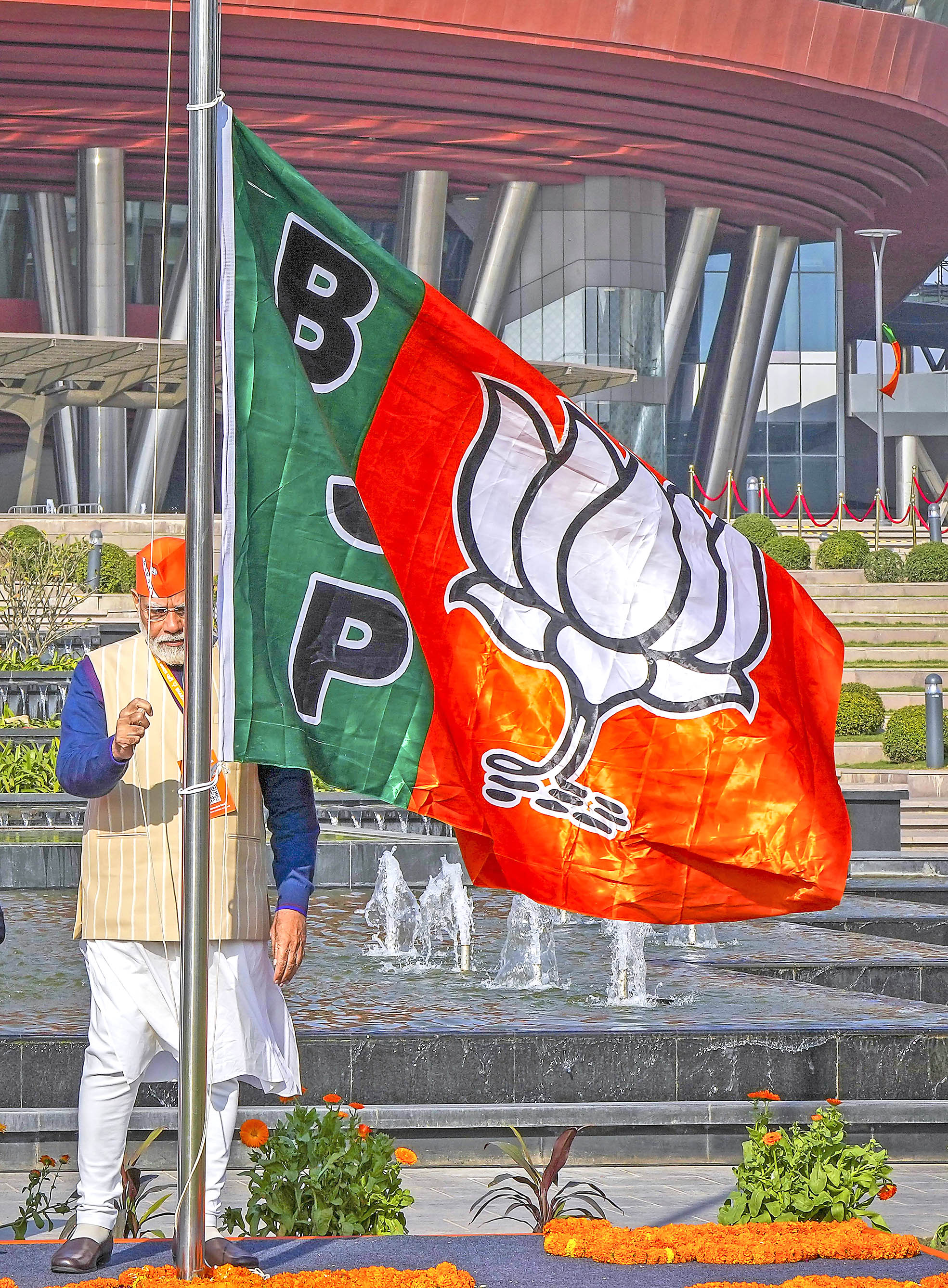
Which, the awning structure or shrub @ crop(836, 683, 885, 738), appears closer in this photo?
shrub @ crop(836, 683, 885, 738)

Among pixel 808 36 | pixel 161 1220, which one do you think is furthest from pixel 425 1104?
pixel 808 36

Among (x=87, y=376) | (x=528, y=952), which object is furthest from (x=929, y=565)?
(x=528, y=952)

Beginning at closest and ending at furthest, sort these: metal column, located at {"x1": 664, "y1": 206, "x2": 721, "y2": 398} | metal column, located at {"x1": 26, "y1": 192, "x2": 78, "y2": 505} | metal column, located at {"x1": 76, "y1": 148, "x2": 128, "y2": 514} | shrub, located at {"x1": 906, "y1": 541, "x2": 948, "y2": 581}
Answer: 1. shrub, located at {"x1": 906, "y1": 541, "x2": 948, "y2": 581}
2. metal column, located at {"x1": 76, "y1": 148, "x2": 128, "y2": 514}
3. metal column, located at {"x1": 26, "y1": 192, "x2": 78, "y2": 505}
4. metal column, located at {"x1": 664, "y1": 206, "x2": 721, "y2": 398}

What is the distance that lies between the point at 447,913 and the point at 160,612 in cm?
663

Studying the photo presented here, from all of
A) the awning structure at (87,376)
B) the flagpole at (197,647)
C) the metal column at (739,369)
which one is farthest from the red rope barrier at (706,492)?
the flagpole at (197,647)

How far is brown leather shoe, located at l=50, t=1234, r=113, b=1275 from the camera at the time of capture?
4.02 m

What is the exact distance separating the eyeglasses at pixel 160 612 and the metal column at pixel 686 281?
40682 millimetres

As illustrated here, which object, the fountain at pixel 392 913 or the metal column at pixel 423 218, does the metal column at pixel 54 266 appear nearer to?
the metal column at pixel 423 218

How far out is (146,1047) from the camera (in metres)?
4.16

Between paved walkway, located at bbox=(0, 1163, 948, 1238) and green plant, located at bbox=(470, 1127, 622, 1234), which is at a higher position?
green plant, located at bbox=(470, 1127, 622, 1234)

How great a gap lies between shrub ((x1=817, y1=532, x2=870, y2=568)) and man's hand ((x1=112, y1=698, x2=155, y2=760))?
24.0 metres

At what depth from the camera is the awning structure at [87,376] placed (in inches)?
1292

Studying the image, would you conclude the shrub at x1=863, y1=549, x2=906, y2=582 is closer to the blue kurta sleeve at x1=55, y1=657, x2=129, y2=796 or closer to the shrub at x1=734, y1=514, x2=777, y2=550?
the shrub at x1=734, y1=514, x2=777, y2=550

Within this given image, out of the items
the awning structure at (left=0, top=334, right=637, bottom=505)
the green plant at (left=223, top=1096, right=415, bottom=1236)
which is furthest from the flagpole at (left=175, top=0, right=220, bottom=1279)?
the awning structure at (left=0, top=334, right=637, bottom=505)
